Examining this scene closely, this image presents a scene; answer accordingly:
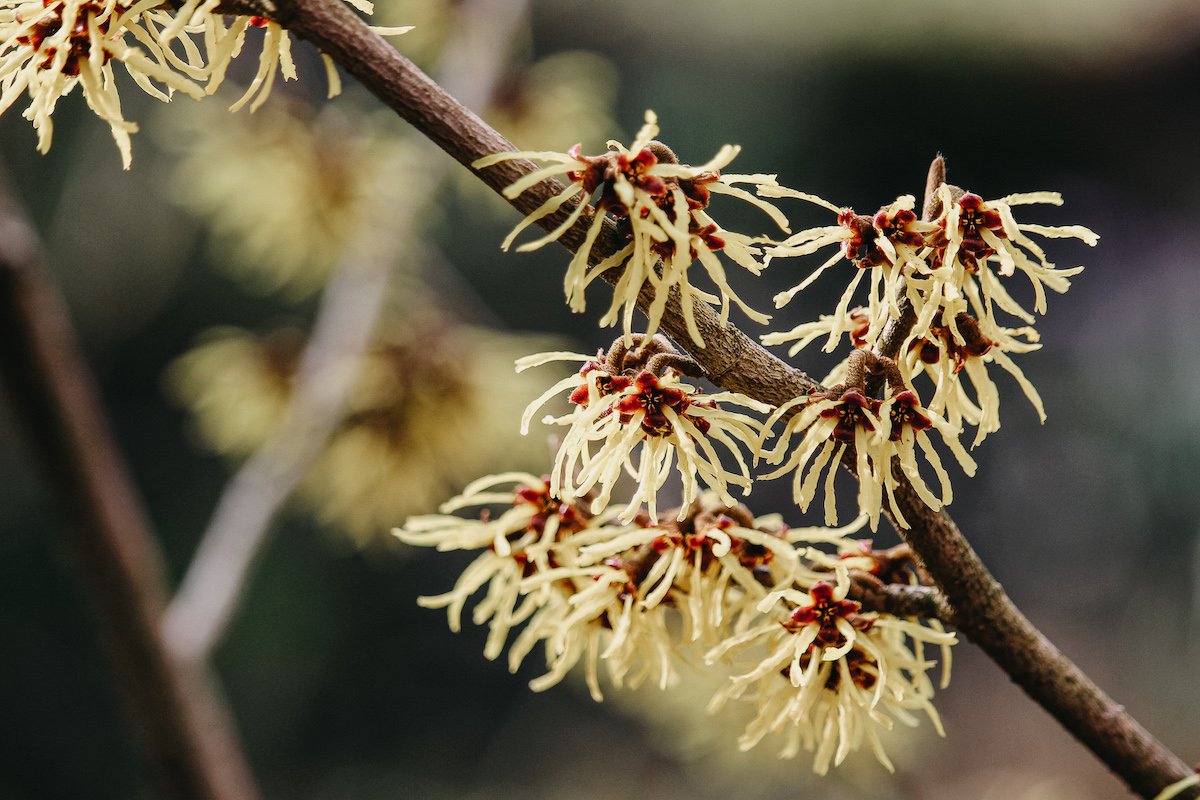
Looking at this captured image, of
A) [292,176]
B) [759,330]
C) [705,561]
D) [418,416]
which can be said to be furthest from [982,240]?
[759,330]

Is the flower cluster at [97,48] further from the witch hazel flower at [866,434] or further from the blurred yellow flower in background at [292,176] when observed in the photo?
the blurred yellow flower in background at [292,176]

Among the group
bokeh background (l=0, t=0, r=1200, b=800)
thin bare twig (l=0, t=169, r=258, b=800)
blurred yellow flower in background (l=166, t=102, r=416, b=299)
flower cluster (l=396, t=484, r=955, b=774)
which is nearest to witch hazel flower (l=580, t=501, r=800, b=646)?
flower cluster (l=396, t=484, r=955, b=774)

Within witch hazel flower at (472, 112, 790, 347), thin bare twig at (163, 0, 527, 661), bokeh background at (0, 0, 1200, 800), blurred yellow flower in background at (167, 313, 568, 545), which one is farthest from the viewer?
bokeh background at (0, 0, 1200, 800)

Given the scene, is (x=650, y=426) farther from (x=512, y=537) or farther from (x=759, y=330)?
(x=759, y=330)

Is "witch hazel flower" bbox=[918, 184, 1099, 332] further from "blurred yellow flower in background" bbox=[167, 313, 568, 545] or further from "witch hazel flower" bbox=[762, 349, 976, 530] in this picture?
"blurred yellow flower in background" bbox=[167, 313, 568, 545]

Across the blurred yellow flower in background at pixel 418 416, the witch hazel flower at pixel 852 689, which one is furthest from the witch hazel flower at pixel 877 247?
the blurred yellow flower in background at pixel 418 416
